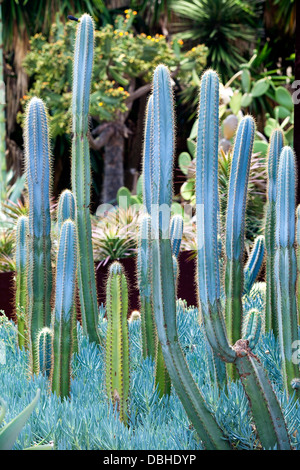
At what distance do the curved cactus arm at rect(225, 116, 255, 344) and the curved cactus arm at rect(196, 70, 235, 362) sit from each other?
0.64 feet

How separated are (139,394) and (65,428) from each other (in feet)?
0.64

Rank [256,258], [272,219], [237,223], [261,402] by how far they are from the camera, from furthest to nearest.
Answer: [256,258] < [272,219] < [237,223] < [261,402]

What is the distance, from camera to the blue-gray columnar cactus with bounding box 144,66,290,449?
2.77ft

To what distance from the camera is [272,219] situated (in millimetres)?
1303

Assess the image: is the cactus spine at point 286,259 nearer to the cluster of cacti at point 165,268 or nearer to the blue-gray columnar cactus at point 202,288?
the cluster of cacti at point 165,268

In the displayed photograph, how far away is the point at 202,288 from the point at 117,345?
0.20m

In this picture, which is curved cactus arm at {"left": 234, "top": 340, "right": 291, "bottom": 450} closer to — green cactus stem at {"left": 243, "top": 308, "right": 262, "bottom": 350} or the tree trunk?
green cactus stem at {"left": 243, "top": 308, "right": 262, "bottom": 350}

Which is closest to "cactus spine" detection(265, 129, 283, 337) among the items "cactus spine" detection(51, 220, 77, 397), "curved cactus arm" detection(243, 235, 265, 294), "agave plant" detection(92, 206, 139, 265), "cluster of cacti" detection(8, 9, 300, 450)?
"cluster of cacti" detection(8, 9, 300, 450)

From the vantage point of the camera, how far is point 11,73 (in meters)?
7.63

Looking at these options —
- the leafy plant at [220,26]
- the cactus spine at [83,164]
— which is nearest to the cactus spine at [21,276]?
the cactus spine at [83,164]

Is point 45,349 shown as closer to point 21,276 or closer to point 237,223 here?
point 21,276

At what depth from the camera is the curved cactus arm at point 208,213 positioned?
2.82 feet

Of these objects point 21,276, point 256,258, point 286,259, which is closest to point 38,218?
point 21,276

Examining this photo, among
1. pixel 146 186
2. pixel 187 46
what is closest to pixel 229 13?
pixel 187 46
